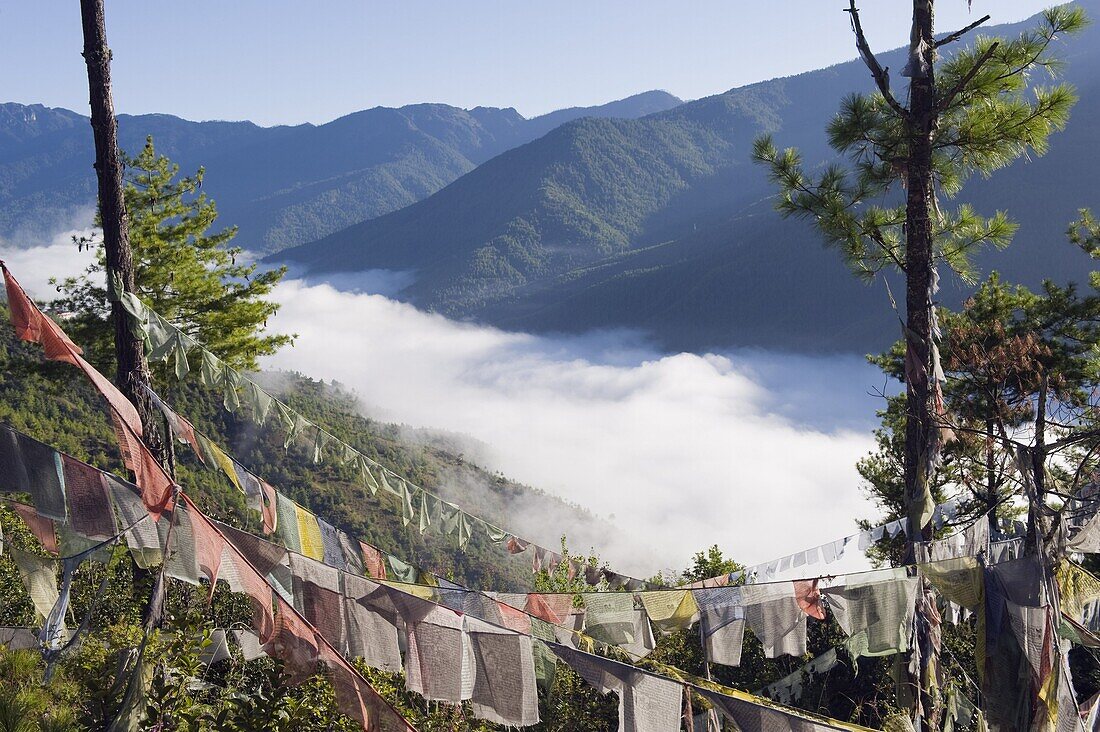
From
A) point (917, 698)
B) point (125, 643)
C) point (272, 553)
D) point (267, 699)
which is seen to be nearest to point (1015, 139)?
point (917, 698)

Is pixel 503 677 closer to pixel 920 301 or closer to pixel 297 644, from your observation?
pixel 297 644

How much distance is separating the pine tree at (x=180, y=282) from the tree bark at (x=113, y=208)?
9.00m

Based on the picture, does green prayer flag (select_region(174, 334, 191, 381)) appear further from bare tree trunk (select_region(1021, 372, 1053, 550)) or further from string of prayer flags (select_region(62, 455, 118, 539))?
bare tree trunk (select_region(1021, 372, 1053, 550))

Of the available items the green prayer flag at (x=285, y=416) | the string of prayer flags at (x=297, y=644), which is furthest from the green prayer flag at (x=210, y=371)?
the string of prayer flags at (x=297, y=644)

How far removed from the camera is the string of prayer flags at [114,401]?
5.69m

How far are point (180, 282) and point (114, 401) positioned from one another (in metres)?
13.7

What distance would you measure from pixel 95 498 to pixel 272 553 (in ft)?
4.24

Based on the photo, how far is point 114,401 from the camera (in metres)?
6.18

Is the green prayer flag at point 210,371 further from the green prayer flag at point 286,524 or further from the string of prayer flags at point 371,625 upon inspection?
the string of prayer flags at point 371,625

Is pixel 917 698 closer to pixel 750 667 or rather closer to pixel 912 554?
pixel 912 554

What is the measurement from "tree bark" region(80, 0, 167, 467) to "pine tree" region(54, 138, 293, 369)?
9.00 metres

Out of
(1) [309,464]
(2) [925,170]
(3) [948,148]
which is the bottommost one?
(1) [309,464]

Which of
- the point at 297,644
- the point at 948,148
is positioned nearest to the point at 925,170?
the point at 948,148

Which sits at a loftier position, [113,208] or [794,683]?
[113,208]
